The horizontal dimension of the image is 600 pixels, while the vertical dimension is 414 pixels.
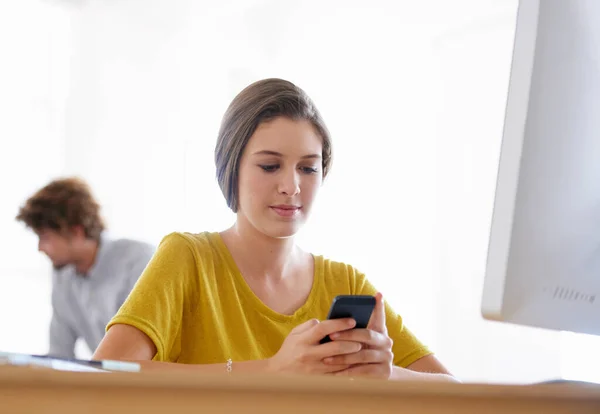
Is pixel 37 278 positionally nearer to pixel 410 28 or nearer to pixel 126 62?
pixel 126 62

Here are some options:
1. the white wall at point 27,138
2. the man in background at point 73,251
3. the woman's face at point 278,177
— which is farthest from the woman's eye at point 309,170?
the white wall at point 27,138

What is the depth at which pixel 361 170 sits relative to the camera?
488 cm

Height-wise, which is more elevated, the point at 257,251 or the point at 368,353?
the point at 257,251

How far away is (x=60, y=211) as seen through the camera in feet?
9.61

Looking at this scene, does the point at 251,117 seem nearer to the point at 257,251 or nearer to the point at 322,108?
the point at 257,251

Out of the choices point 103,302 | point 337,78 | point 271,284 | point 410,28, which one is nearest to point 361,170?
point 337,78

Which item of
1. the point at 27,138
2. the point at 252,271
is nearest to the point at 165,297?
the point at 252,271

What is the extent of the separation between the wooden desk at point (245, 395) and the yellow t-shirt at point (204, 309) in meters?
0.71

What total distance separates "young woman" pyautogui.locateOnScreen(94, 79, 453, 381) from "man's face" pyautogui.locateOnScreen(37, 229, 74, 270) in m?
1.60

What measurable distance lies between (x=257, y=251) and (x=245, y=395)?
918 millimetres

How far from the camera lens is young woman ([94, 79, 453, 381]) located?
127 centimetres

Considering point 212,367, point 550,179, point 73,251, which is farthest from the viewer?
point 73,251

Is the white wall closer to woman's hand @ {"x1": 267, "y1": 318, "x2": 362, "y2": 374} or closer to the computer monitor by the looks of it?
woman's hand @ {"x1": 267, "y1": 318, "x2": 362, "y2": 374}

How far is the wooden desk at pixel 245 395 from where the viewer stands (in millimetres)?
517
